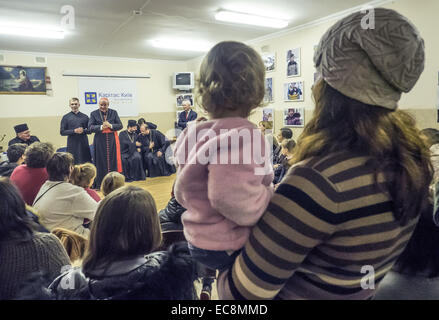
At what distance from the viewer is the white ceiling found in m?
4.68

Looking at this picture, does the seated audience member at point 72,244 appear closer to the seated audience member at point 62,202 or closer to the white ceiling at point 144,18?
the seated audience member at point 62,202

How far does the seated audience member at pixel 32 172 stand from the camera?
2.72 m

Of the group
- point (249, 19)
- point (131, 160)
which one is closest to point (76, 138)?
point (131, 160)

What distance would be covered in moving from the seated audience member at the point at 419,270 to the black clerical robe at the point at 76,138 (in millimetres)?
5865

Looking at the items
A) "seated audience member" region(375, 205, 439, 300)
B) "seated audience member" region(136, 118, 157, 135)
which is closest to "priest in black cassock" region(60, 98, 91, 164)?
"seated audience member" region(136, 118, 157, 135)

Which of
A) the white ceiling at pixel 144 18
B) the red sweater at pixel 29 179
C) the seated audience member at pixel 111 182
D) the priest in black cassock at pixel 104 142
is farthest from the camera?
the priest in black cassock at pixel 104 142

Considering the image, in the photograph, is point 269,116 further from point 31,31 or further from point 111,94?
point 31,31

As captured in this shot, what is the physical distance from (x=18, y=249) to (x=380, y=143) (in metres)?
1.33

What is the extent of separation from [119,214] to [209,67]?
0.72m

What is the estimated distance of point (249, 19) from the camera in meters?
5.45

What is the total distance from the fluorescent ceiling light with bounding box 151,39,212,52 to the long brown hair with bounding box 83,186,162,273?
6.45 meters

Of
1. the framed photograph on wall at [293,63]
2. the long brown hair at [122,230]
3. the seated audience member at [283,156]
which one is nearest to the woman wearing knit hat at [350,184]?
the long brown hair at [122,230]

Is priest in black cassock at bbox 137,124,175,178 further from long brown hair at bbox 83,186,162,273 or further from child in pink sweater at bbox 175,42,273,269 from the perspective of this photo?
child in pink sweater at bbox 175,42,273,269
